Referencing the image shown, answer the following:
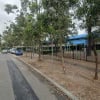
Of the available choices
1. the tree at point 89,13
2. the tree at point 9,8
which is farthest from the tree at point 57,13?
the tree at point 9,8

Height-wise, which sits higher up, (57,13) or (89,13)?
(57,13)

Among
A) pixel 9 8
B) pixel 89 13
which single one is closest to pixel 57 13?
pixel 89 13

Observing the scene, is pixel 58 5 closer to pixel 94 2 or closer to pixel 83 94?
pixel 94 2

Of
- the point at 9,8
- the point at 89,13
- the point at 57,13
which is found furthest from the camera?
the point at 9,8

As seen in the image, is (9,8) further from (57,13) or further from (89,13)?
(89,13)

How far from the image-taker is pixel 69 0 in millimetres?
17031

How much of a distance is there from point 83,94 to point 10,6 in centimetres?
3561

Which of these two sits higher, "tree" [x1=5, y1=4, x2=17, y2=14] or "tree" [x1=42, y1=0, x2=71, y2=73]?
"tree" [x1=5, y1=4, x2=17, y2=14]

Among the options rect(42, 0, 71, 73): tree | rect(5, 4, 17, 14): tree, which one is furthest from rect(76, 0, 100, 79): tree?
rect(5, 4, 17, 14): tree

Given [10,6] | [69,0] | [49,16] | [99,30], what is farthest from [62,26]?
[10,6]

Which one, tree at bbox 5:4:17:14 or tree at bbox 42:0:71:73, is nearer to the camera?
tree at bbox 42:0:71:73

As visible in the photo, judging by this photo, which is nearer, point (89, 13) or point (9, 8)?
point (89, 13)

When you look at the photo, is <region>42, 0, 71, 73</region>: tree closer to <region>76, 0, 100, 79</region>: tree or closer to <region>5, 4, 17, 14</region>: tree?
<region>76, 0, 100, 79</region>: tree

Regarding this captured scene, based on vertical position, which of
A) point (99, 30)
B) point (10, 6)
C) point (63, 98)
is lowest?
point (63, 98)
